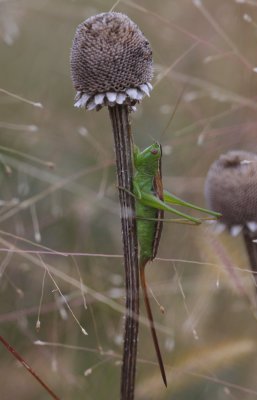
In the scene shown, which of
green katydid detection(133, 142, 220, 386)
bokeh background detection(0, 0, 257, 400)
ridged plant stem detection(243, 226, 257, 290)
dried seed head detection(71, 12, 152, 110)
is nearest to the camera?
dried seed head detection(71, 12, 152, 110)

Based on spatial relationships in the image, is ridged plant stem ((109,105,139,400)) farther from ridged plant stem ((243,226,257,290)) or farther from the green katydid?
ridged plant stem ((243,226,257,290))

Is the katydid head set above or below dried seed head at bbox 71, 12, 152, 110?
below

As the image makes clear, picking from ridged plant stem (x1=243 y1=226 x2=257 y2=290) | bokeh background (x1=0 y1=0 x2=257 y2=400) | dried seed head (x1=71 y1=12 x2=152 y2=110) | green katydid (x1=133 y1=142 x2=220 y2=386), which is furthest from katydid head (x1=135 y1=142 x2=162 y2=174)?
ridged plant stem (x1=243 y1=226 x2=257 y2=290)

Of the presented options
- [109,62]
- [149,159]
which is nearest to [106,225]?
[149,159]

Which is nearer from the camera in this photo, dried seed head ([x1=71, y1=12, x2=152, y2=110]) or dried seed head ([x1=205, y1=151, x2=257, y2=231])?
dried seed head ([x1=71, y1=12, x2=152, y2=110])

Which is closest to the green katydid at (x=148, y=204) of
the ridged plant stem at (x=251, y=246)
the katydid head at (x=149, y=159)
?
the katydid head at (x=149, y=159)

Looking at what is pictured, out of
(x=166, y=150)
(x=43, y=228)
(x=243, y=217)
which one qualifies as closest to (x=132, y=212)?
(x=243, y=217)

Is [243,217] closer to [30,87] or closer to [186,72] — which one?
[186,72]

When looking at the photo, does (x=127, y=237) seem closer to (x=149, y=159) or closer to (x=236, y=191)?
(x=149, y=159)
